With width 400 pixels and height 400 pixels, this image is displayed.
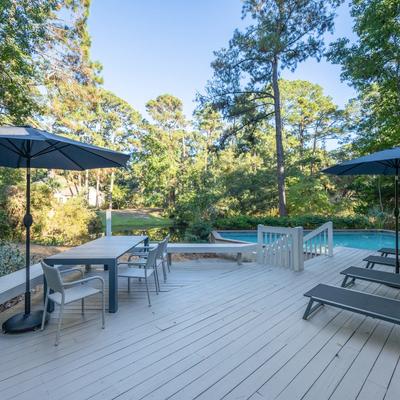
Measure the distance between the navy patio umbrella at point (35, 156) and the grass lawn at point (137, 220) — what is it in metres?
11.0

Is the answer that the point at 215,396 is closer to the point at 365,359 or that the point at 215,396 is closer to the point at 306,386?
the point at 306,386

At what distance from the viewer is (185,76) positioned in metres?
13.1

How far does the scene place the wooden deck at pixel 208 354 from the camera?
65.9 inches

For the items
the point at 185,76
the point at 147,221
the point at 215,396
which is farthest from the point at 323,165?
the point at 215,396

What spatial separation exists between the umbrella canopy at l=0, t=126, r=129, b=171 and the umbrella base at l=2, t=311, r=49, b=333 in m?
1.60

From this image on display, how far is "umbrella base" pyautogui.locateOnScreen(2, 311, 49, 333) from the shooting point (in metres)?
2.42

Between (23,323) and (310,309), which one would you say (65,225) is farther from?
(310,309)

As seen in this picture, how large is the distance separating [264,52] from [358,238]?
815 centimetres

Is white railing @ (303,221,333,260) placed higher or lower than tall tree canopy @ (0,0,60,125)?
lower

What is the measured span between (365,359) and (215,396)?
133 centimetres

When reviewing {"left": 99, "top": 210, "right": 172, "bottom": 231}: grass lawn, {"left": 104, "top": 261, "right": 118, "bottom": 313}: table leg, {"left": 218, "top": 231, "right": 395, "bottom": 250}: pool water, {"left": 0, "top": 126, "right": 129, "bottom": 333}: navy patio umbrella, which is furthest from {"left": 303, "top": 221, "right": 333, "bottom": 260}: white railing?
{"left": 99, "top": 210, "right": 172, "bottom": 231}: grass lawn

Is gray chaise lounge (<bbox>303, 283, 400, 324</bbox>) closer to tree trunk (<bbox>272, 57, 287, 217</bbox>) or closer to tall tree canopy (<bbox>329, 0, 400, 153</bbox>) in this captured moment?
tree trunk (<bbox>272, 57, 287, 217</bbox>)

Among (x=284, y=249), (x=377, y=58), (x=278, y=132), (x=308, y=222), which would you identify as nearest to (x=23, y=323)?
(x=284, y=249)

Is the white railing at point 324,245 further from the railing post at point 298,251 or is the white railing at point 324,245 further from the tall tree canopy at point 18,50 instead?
the tall tree canopy at point 18,50
